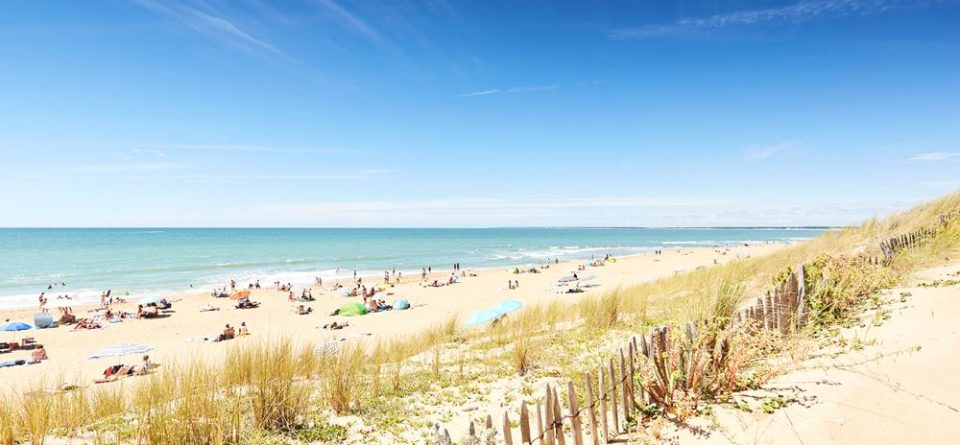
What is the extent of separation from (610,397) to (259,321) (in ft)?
69.2

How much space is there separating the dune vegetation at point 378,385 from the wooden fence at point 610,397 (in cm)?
18

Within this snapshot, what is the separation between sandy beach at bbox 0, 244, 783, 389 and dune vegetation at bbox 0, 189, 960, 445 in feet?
12.5

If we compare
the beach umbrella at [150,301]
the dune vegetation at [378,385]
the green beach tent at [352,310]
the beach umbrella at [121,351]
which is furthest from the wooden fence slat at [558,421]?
the beach umbrella at [150,301]

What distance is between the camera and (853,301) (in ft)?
25.3

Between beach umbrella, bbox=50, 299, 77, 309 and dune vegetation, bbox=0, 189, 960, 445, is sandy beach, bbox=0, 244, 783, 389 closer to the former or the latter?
beach umbrella, bbox=50, 299, 77, 309

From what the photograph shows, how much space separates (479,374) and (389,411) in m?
1.80

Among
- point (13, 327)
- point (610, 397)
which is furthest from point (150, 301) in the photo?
point (610, 397)

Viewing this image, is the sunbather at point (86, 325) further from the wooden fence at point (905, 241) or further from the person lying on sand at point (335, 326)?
the wooden fence at point (905, 241)

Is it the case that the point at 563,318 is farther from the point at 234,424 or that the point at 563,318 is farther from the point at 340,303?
the point at 340,303

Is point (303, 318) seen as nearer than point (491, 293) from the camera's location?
Yes

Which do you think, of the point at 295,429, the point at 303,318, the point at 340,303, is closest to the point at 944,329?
the point at 295,429

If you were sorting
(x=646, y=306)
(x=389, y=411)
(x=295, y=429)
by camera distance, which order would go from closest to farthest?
(x=295, y=429) → (x=389, y=411) → (x=646, y=306)

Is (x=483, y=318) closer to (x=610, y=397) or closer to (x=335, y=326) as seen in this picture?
(x=335, y=326)

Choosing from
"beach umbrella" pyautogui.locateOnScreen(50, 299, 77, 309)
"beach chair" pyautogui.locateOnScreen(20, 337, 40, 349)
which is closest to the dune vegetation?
"beach chair" pyautogui.locateOnScreen(20, 337, 40, 349)
